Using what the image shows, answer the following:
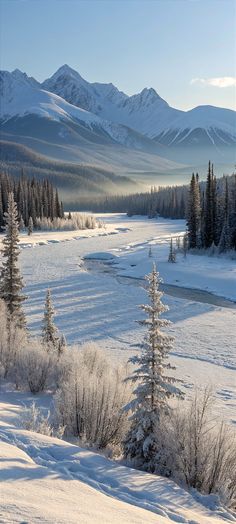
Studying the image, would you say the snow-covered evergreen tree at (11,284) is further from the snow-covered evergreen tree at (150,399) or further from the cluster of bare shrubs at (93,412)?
the snow-covered evergreen tree at (150,399)

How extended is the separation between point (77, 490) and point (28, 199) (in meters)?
85.6

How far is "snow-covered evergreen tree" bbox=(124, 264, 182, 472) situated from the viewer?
8398 millimetres

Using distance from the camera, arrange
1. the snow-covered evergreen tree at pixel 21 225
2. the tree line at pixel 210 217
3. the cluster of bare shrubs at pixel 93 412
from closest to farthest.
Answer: the cluster of bare shrubs at pixel 93 412 < the tree line at pixel 210 217 < the snow-covered evergreen tree at pixel 21 225

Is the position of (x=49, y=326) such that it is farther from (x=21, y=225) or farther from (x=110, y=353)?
(x=21, y=225)

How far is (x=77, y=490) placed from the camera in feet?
20.6

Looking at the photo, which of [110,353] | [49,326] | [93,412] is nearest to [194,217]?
[110,353]

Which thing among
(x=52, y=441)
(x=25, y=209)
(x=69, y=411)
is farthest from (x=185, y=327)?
(x=25, y=209)

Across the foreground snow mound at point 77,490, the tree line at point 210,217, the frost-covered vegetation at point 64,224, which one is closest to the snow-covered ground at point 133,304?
the foreground snow mound at point 77,490

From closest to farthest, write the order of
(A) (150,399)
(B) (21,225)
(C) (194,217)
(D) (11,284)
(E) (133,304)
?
(A) (150,399) < (D) (11,284) < (E) (133,304) < (C) (194,217) < (B) (21,225)

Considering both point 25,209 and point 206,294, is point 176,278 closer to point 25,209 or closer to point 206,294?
point 206,294

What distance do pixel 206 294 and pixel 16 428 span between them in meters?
23.8

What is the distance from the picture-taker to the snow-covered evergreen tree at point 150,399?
840 centimetres

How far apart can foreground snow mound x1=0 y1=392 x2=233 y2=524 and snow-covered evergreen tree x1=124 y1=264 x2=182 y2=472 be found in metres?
0.63

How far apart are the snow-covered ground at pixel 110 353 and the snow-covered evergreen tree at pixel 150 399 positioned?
2.35ft
